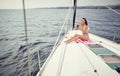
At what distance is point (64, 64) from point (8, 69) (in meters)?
4.39

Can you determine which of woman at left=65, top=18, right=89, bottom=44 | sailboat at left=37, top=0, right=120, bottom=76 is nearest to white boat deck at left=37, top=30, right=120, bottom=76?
sailboat at left=37, top=0, right=120, bottom=76

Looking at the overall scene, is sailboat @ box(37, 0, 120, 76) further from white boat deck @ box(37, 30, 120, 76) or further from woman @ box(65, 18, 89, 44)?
woman @ box(65, 18, 89, 44)

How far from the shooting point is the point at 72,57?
3861mm

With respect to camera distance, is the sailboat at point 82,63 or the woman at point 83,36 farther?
the woman at point 83,36

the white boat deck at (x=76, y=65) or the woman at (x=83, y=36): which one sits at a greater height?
the woman at (x=83, y=36)

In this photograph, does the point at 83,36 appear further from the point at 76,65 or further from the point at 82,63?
the point at 76,65

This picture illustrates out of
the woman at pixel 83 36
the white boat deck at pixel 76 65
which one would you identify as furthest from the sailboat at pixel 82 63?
the woman at pixel 83 36

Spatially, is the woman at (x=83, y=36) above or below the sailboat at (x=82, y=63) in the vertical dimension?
above

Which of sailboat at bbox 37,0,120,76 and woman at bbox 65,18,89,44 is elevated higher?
woman at bbox 65,18,89,44

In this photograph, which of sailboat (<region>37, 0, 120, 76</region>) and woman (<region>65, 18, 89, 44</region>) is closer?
sailboat (<region>37, 0, 120, 76</region>)

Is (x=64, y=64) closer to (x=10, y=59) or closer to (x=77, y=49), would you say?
(x=77, y=49)

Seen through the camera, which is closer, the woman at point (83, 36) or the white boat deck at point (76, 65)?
the white boat deck at point (76, 65)

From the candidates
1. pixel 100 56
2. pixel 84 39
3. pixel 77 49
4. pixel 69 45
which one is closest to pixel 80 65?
pixel 100 56

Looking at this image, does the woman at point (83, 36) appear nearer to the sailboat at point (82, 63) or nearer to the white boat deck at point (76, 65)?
the sailboat at point (82, 63)
